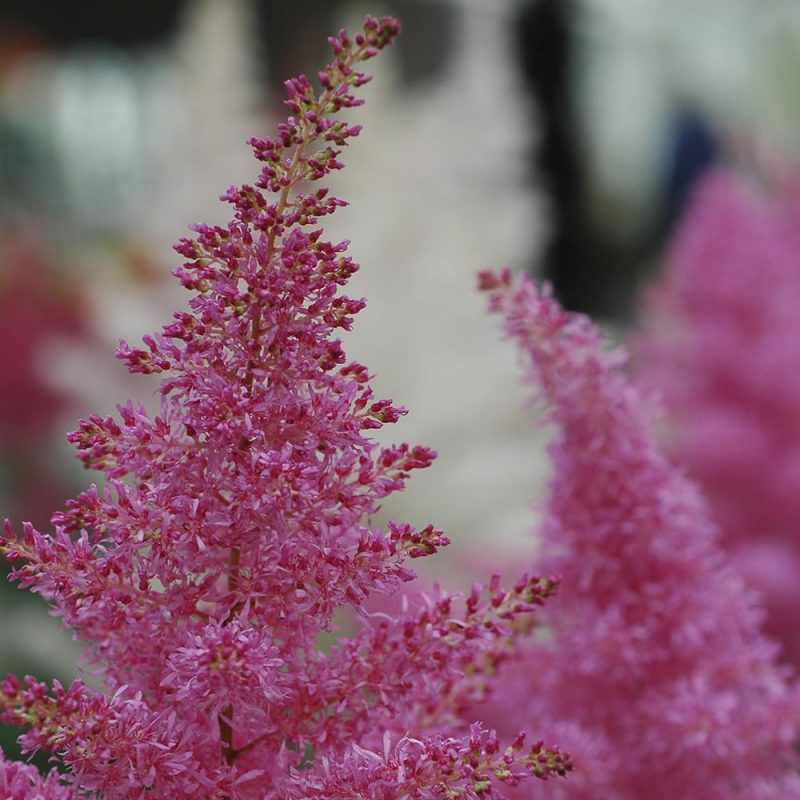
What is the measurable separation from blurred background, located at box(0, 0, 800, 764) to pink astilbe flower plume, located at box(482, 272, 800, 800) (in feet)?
1.62

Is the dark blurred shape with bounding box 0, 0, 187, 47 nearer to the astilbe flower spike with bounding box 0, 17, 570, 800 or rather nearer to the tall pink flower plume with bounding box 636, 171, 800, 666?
the tall pink flower plume with bounding box 636, 171, 800, 666

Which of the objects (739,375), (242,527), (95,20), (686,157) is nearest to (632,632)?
(242,527)

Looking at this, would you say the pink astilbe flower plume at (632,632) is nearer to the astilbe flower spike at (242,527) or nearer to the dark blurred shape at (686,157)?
the astilbe flower spike at (242,527)

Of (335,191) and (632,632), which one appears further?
(335,191)

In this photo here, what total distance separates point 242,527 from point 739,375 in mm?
720

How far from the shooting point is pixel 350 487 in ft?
1.02

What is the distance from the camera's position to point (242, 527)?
1.01 feet

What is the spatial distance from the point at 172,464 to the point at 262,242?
54 millimetres

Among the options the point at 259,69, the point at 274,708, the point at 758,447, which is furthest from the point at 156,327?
the point at 274,708

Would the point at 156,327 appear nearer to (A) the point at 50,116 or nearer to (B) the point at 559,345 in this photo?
(A) the point at 50,116

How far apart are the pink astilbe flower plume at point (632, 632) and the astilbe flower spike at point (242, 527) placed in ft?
0.33

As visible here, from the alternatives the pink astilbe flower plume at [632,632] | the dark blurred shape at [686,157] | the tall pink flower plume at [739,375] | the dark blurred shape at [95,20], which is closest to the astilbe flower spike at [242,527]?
the pink astilbe flower plume at [632,632]

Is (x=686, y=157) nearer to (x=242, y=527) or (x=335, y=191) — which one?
(x=335, y=191)

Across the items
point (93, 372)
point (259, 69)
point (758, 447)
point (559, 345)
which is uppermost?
point (259, 69)
